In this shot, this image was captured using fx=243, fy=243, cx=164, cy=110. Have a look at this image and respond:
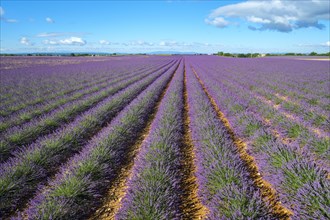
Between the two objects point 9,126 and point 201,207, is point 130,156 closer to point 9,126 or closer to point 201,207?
point 201,207

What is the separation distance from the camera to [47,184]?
15.2 ft

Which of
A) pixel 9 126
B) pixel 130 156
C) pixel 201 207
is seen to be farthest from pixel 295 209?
pixel 9 126

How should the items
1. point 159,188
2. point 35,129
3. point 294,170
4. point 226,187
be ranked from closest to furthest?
point 226,187 < point 159,188 < point 294,170 < point 35,129

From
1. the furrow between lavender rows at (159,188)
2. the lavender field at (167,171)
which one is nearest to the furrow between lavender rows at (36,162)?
the lavender field at (167,171)

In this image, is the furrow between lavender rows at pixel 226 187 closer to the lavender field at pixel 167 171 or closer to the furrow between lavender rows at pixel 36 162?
the lavender field at pixel 167 171

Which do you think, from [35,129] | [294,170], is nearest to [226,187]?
[294,170]

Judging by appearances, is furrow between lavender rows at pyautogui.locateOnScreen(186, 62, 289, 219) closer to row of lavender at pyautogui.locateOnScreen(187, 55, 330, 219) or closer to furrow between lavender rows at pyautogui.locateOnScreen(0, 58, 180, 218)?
row of lavender at pyautogui.locateOnScreen(187, 55, 330, 219)

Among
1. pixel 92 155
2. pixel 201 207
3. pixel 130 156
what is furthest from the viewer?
pixel 130 156

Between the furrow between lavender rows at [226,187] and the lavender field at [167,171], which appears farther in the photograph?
the lavender field at [167,171]

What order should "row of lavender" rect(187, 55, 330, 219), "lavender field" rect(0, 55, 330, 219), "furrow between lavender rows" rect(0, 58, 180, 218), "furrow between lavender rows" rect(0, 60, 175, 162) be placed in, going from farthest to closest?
"furrow between lavender rows" rect(0, 60, 175, 162), "furrow between lavender rows" rect(0, 58, 180, 218), "lavender field" rect(0, 55, 330, 219), "row of lavender" rect(187, 55, 330, 219)

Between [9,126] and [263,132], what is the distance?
771cm

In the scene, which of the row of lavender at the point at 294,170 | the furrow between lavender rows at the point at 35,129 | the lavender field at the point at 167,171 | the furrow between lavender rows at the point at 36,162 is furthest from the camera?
the furrow between lavender rows at the point at 35,129

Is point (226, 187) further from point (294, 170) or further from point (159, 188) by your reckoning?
point (294, 170)

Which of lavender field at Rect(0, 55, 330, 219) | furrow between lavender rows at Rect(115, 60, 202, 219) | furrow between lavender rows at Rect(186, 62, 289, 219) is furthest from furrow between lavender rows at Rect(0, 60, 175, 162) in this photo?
furrow between lavender rows at Rect(186, 62, 289, 219)
